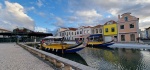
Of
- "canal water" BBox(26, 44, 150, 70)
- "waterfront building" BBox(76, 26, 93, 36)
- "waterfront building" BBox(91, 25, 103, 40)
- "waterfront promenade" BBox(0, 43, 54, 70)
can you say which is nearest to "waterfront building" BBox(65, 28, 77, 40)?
"waterfront building" BBox(76, 26, 93, 36)

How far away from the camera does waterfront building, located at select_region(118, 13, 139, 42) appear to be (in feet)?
118

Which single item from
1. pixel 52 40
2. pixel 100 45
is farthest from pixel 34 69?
pixel 100 45

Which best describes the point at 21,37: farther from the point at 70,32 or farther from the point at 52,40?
the point at 52,40

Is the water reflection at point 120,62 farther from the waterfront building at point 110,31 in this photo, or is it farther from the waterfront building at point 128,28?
the waterfront building at point 110,31

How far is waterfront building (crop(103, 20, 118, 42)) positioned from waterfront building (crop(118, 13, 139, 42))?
5.87 ft

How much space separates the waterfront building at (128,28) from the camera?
3603 cm

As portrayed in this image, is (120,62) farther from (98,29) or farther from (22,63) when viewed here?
(98,29)

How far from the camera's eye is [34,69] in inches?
276

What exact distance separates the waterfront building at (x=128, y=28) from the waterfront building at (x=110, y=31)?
1789 mm

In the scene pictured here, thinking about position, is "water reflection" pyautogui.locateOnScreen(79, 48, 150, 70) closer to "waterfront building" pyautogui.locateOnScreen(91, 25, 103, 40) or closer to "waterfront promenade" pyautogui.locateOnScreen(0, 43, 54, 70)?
"waterfront promenade" pyautogui.locateOnScreen(0, 43, 54, 70)

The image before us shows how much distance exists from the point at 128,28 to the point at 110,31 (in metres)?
6.38

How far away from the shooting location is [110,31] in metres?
43.0

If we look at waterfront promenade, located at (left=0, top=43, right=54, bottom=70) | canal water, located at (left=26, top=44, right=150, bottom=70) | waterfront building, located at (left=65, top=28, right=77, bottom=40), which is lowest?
canal water, located at (left=26, top=44, right=150, bottom=70)

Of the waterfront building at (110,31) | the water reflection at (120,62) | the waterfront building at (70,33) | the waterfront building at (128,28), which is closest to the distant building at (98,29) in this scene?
the waterfront building at (110,31)
